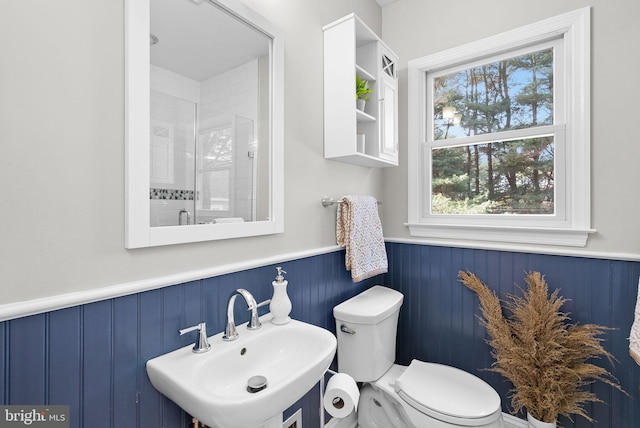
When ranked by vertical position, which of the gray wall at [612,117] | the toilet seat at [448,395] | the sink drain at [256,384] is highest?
the gray wall at [612,117]

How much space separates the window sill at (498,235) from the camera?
60.2 inches

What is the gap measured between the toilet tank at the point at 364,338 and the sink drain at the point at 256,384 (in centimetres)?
69

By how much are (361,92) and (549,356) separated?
156 cm

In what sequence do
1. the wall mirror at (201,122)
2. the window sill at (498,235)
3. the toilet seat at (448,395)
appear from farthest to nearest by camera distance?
the window sill at (498,235)
the toilet seat at (448,395)
the wall mirror at (201,122)

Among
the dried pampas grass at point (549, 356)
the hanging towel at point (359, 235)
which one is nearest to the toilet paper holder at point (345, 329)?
the hanging towel at point (359, 235)

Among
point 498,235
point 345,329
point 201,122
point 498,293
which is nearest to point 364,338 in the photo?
point 345,329

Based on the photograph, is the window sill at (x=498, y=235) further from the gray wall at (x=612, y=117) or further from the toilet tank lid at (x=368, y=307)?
the toilet tank lid at (x=368, y=307)

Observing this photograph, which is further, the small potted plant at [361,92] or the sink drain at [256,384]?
the small potted plant at [361,92]

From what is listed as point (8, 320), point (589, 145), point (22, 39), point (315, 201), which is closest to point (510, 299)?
point (589, 145)

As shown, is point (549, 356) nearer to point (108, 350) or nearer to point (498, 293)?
point (498, 293)

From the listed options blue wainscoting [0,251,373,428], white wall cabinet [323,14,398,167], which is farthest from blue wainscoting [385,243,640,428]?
blue wainscoting [0,251,373,428]

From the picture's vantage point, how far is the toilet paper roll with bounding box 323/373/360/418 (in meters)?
1.14

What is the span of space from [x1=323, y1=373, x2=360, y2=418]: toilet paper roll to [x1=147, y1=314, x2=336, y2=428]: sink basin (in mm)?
176

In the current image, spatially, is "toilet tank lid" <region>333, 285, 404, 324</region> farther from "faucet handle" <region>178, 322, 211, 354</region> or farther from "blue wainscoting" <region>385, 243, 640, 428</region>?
"faucet handle" <region>178, 322, 211, 354</region>
